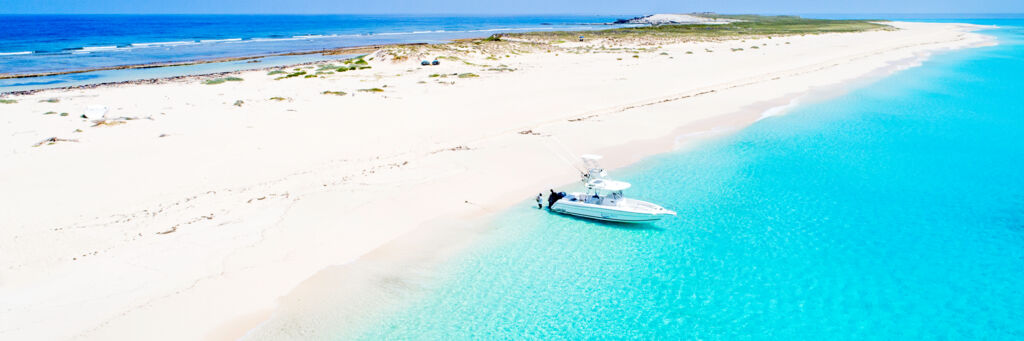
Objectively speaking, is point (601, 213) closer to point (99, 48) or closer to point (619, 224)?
point (619, 224)

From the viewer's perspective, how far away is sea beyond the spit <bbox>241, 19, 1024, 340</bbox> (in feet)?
48.5

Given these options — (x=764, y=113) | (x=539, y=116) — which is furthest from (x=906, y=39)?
(x=539, y=116)

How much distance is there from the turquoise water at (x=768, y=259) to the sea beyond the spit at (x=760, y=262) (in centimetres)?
6

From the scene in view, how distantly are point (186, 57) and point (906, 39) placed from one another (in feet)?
441

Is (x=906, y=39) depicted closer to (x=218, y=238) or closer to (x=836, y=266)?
(x=836, y=266)

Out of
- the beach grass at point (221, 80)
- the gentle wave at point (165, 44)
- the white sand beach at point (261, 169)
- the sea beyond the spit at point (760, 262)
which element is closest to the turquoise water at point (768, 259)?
the sea beyond the spit at point (760, 262)

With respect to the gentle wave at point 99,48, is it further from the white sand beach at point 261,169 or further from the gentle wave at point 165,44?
the white sand beach at point 261,169

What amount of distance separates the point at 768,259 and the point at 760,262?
16.2 inches

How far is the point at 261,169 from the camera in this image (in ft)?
80.9

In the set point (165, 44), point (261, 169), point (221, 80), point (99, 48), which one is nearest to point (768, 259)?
point (261, 169)

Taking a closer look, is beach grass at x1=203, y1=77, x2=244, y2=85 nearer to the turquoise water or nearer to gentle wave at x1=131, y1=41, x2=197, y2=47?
the turquoise water

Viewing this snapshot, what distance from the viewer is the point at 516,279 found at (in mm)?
16906

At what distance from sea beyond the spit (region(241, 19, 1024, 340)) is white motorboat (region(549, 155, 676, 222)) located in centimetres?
50

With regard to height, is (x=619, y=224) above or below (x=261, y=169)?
below
